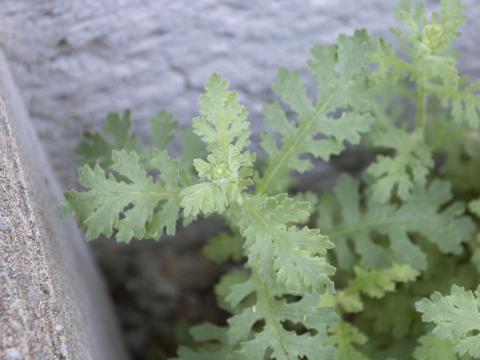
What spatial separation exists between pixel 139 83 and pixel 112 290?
4.02 ft

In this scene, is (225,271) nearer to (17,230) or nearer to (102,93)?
(102,93)

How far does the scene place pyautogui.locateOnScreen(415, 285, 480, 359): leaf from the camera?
1787 millimetres

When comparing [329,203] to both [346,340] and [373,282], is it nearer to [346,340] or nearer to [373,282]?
[373,282]

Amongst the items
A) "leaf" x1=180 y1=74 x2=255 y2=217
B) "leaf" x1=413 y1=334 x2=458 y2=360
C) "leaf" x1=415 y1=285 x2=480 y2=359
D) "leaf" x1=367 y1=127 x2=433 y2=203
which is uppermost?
"leaf" x1=180 y1=74 x2=255 y2=217

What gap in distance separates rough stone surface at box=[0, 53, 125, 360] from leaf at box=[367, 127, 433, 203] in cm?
107

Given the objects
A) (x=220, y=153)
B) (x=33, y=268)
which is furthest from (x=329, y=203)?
(x=33, y=268)

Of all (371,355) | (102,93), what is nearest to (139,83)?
(102,93)

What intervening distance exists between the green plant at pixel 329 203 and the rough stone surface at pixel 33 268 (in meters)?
0.14

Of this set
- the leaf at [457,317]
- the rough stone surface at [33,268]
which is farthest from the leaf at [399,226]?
the rough stone surface at [33,268]

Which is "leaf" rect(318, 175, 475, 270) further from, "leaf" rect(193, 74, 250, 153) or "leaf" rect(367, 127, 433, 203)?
"leaf" rect(193, 74, 250, 153)

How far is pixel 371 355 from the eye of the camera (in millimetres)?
2408

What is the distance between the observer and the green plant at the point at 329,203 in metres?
1.79

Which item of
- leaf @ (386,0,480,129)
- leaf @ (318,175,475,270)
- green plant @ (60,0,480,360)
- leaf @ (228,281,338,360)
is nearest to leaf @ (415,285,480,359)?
green plant @ (60,0,480,360)

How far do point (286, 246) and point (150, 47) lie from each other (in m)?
0.98
